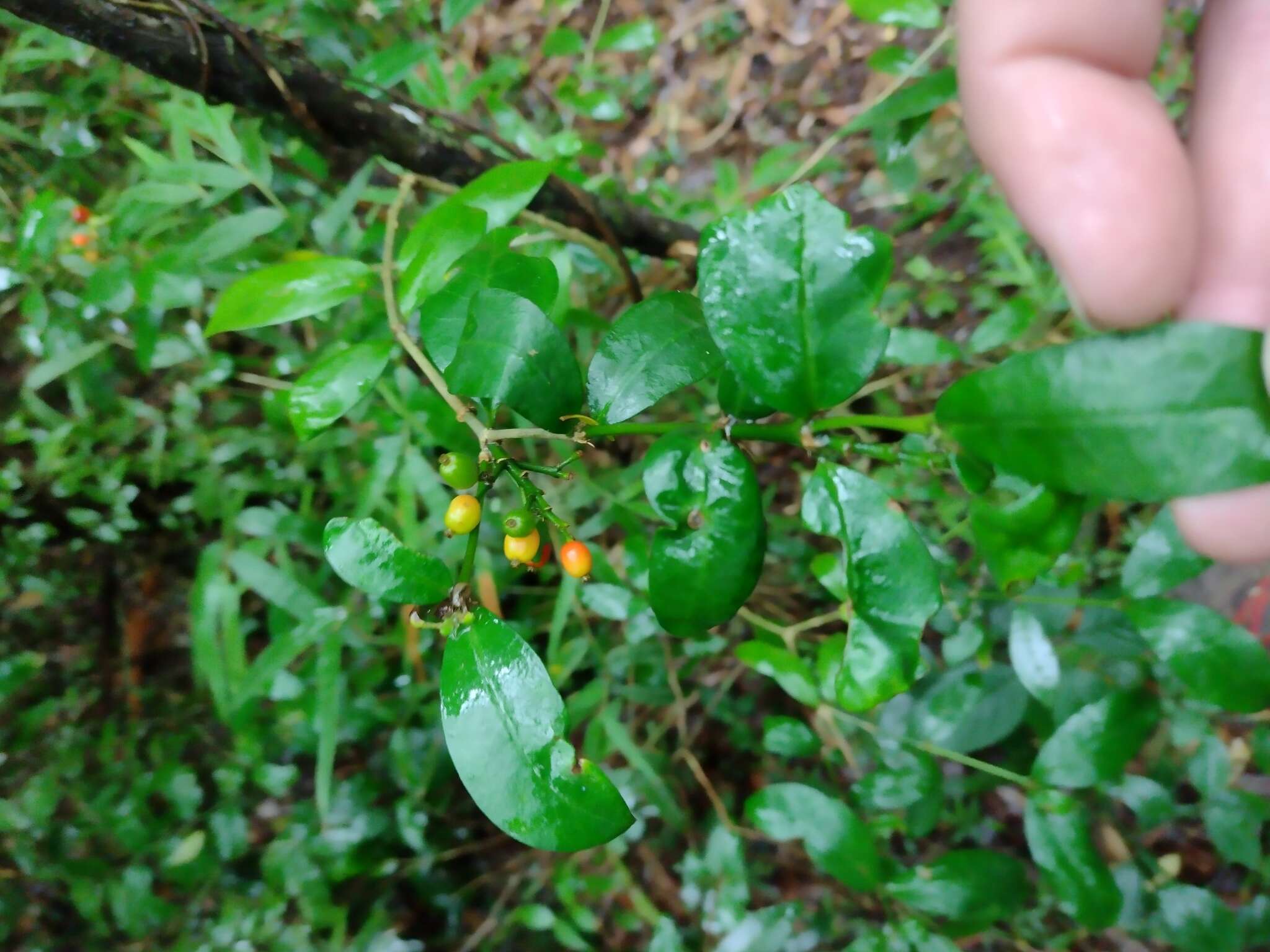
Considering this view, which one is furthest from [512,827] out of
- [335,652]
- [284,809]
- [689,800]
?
[284,809]

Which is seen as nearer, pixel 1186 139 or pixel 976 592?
pixel 1186 139

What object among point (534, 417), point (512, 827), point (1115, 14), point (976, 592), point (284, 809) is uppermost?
point (1115, 14)

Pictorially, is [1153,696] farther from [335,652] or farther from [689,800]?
[335,652]

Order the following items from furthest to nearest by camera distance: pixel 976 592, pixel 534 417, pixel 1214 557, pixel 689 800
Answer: pixel 689 800
pixel 976 592
pixel 1214 557
pixel 534 417

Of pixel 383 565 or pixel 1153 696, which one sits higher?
pixel 383 565

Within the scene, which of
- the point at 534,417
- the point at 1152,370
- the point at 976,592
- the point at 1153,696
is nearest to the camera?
the point at 1152,370

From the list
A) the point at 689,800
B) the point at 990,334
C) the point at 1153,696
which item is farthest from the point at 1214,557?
the point at 689,800
